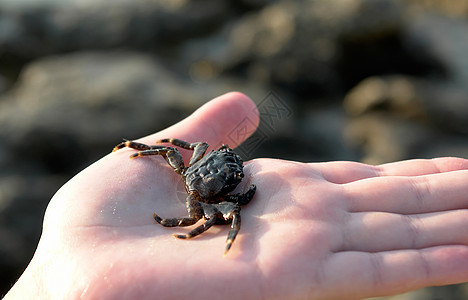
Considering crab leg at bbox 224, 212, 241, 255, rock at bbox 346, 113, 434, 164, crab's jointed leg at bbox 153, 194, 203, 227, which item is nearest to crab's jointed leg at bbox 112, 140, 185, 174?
crab's jointed leg at bbox 153, 194, 203, 227

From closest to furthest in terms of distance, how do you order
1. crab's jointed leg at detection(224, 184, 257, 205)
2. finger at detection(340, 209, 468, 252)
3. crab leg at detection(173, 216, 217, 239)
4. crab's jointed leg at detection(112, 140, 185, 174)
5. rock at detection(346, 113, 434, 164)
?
1. finger at detection(340, 209, 468, 252)
2. crab leg at detection(173, 216, 217, 239)
3. crab's jointed leg at detection(224, 184, 257, 205)
4. crab's jointed leg at detection(112, 140, 185, 174)
5. rock at detection(346, 113, 434, 164)

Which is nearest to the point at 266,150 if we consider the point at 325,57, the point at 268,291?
the point at 325,57

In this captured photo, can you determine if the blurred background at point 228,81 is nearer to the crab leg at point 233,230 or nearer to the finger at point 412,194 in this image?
the finger at point 412,194

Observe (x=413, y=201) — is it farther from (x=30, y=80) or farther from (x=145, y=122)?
(x=30, y=80)

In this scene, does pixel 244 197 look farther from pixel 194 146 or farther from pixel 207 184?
pixel 194 146

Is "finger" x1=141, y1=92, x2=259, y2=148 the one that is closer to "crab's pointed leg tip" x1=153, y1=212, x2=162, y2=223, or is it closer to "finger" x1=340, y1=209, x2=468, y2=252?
"crab's pointed leg tip" x1=153, y1=212, x2=162, y2=223

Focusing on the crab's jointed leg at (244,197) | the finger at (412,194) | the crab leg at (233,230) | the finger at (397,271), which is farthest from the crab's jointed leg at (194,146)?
the finger at (397,271)
